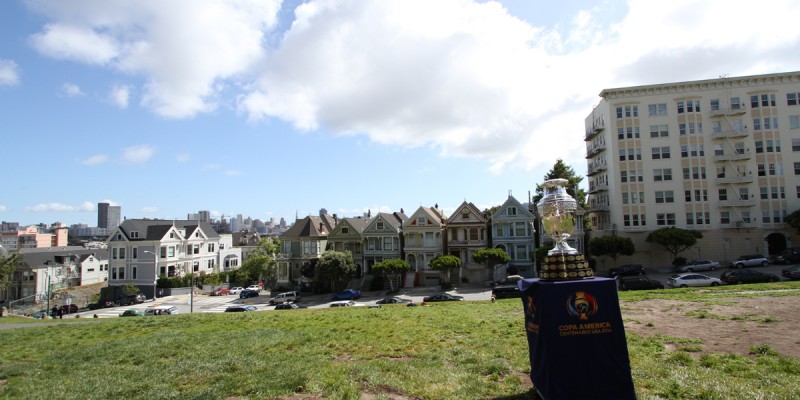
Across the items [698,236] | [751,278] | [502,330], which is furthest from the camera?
[698,236]

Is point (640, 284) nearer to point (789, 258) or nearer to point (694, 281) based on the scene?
point (694, 281)

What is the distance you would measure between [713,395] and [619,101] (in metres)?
51.8

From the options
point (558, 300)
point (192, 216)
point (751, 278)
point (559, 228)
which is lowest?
point (751, 278)

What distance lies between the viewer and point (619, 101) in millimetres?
52094

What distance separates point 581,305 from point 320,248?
180 ft

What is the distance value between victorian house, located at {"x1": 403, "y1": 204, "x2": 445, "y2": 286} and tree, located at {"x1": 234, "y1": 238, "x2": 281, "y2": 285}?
2129cm

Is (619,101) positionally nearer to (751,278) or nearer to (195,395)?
(751,278)

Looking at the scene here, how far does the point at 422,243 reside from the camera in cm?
5447

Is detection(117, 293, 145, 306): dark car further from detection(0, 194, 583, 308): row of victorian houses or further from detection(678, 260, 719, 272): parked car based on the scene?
detection(678, 260, 719, 272): parked car

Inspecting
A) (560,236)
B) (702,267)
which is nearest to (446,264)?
(702,267)

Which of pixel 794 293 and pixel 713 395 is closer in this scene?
pixel 713 395

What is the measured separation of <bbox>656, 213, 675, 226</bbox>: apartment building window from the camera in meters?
50.5

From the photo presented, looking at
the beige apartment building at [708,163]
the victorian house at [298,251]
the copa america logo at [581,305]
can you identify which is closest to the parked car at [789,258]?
the beige apartment building at [708,163]

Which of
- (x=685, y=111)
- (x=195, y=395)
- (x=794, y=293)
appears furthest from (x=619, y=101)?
(x=195, y=395)
